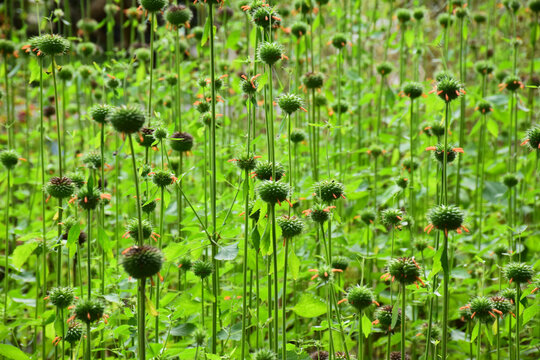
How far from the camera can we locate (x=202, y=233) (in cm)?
144

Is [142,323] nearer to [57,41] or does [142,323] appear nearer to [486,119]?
[57,41]

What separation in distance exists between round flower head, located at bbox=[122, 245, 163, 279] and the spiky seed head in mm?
611

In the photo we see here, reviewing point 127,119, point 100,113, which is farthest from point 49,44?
point 127,119

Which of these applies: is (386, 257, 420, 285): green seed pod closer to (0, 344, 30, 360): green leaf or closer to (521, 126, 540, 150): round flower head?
(521, 126, 540, 150): round flower head

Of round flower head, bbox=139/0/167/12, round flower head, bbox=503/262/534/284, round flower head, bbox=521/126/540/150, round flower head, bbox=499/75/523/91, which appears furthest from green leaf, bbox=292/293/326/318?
round flower head, bbox=499/75/523/91

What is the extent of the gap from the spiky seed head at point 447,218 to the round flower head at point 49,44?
107 centimetres

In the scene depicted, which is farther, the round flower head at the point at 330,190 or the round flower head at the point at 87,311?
the round flower head at the point at 330,190

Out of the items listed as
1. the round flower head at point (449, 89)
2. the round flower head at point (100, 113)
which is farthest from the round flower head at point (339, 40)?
the round flower head at point (100, 113)

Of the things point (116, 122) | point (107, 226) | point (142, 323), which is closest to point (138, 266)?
point (142, 323)

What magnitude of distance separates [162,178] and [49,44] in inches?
18.9

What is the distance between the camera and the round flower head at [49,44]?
1401 mm

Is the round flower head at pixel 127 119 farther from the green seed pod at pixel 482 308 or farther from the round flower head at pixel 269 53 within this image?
the green seed pod at pixel 482 308

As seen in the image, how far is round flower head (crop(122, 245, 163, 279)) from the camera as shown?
96 cm

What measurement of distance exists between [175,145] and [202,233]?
1.30 ft
